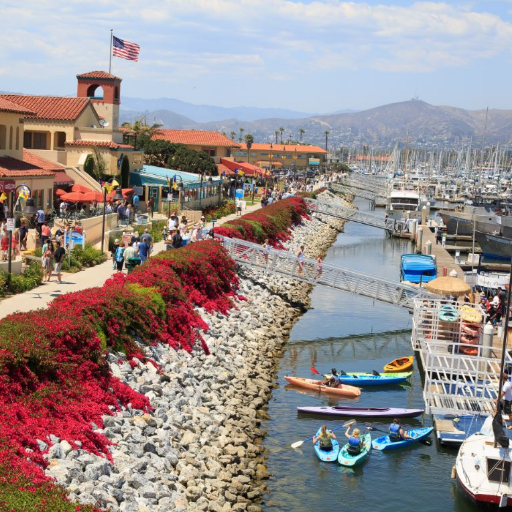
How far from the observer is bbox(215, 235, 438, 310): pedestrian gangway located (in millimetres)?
41156

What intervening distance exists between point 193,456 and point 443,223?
70.9 m

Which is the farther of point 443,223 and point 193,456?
point 443,223

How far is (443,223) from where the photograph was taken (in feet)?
289

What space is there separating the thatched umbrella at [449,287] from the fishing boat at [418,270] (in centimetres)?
1127

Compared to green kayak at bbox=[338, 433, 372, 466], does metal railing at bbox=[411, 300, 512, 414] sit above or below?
above

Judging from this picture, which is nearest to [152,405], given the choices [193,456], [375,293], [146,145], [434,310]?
[193,456]

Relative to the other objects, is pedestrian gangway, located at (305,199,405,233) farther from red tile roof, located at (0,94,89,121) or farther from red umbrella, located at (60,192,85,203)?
red umbrella, located at (60,192,85,203)

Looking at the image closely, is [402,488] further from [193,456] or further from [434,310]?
[434,310]

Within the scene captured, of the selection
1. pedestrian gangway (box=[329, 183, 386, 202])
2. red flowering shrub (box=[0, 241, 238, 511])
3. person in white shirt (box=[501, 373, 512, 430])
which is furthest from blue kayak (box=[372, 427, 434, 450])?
pedestrian gangway (box=[329, 183, 386, 202])

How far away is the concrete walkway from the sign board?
6.93 meters

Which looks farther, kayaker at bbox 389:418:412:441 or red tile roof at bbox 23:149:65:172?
red tile roof at bbox 23:149:65:172

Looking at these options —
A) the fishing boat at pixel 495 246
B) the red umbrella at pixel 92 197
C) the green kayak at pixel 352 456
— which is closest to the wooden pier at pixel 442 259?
the fishing boat at pixel 495 246

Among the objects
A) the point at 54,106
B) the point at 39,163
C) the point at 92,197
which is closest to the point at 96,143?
the point at 54,106

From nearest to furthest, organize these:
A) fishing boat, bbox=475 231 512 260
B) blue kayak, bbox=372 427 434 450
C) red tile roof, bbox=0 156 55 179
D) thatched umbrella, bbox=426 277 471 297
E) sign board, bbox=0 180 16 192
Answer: blue kayak, bbox=372 427 434 450 → thatched umbrella, bbox=426 277 471 297 → sign board, bbox=0 180 16 192 → red tile roof, bbox=0 156 55 179 → fishing boat, bbox=475 231 512 260
